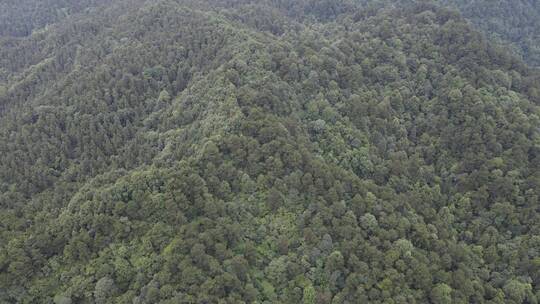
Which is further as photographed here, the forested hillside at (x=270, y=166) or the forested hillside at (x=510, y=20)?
the forested hillside at (x=510, y=20)

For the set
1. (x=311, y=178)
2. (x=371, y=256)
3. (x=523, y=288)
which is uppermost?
(x=311, y=178)

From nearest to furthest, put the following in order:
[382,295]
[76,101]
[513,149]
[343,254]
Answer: [382,295]
[343,254]
[513,149]
[76,101]

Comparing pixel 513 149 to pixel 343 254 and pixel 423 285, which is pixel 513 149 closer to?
pixel 423 285

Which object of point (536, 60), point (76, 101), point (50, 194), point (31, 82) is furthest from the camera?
point (536, 60)

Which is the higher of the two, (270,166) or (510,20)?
(270,166)

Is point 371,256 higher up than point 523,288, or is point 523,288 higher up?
point 371,256

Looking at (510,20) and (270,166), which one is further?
(510,20)

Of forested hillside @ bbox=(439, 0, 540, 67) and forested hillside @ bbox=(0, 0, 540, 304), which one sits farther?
forested hillside @ bbox=(439, 0, 540, 67)

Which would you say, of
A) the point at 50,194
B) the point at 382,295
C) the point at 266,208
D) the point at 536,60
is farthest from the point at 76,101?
the point at 536,60
